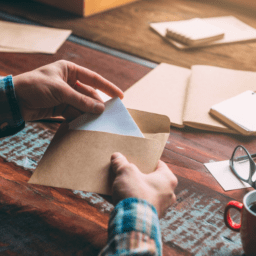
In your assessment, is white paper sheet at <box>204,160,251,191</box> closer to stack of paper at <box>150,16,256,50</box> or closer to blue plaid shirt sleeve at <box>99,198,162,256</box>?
blue plaid shirt sleeve at <box>99,198,162,256</box>

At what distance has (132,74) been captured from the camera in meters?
1.03

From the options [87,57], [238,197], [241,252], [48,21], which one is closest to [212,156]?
[238,197]

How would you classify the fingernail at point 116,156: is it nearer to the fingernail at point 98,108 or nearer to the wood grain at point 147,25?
→ the fingernail at point 98,108

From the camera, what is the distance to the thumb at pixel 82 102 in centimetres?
68

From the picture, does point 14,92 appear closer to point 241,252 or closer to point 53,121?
point 53,121

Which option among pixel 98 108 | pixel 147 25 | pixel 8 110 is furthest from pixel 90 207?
pixel 147 25

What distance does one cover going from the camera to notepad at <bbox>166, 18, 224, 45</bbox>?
1210mm

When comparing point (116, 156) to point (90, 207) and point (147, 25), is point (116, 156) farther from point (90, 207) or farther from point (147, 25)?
point (147, 25)

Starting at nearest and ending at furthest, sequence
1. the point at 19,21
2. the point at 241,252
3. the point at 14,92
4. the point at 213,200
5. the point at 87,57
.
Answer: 1. the point at 241,252
2. the point at 213,200
3. the point at 14,92
4. the point at 87,57
5. the point at 19,21

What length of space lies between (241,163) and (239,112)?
7.0 inches

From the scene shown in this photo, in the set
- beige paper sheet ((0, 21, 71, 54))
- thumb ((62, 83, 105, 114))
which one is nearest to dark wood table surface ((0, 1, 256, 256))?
thumb ((62, 83, 105, 114))

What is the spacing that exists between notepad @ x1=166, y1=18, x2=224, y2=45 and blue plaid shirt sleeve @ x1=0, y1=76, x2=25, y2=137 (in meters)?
0.75

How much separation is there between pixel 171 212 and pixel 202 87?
18.8 inches

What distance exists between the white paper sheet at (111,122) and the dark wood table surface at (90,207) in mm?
110
